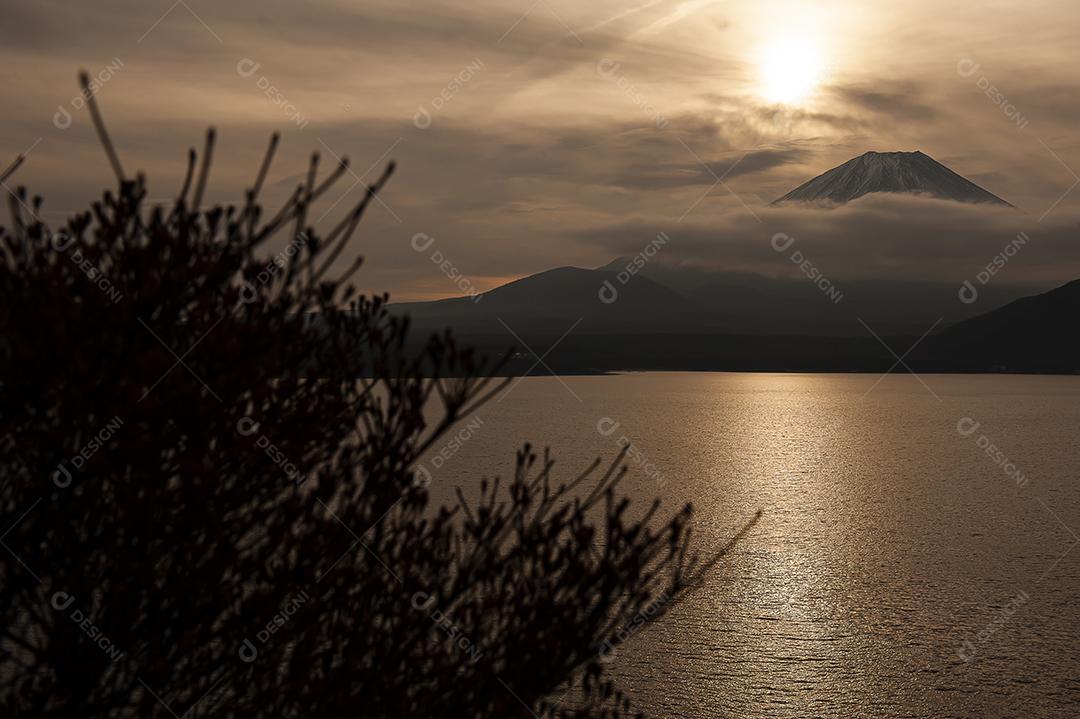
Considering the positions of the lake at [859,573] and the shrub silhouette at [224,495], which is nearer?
the shrub silhouette at [224,495]

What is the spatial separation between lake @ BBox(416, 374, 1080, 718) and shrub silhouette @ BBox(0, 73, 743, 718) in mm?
10670

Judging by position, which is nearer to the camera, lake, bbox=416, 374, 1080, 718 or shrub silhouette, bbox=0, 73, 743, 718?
shrub silhouette, bbox=0, 73, 743, 718

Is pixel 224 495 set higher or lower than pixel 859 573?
lower

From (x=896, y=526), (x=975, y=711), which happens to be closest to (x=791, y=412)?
(x=896, y=526)

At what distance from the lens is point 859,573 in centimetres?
2542

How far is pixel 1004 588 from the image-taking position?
23812 millimetres

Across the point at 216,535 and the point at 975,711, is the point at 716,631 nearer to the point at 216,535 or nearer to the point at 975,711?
the point at 975,711

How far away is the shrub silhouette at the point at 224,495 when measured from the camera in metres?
4.09

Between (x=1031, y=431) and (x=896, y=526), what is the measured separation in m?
47.4

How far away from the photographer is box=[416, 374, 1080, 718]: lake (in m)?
16.2

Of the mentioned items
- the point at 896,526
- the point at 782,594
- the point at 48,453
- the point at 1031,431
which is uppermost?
the point at 1031,431

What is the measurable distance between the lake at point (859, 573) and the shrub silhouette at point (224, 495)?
10.7 metres

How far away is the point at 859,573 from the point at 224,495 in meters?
23.3

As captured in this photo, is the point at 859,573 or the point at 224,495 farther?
the point at 859,573
